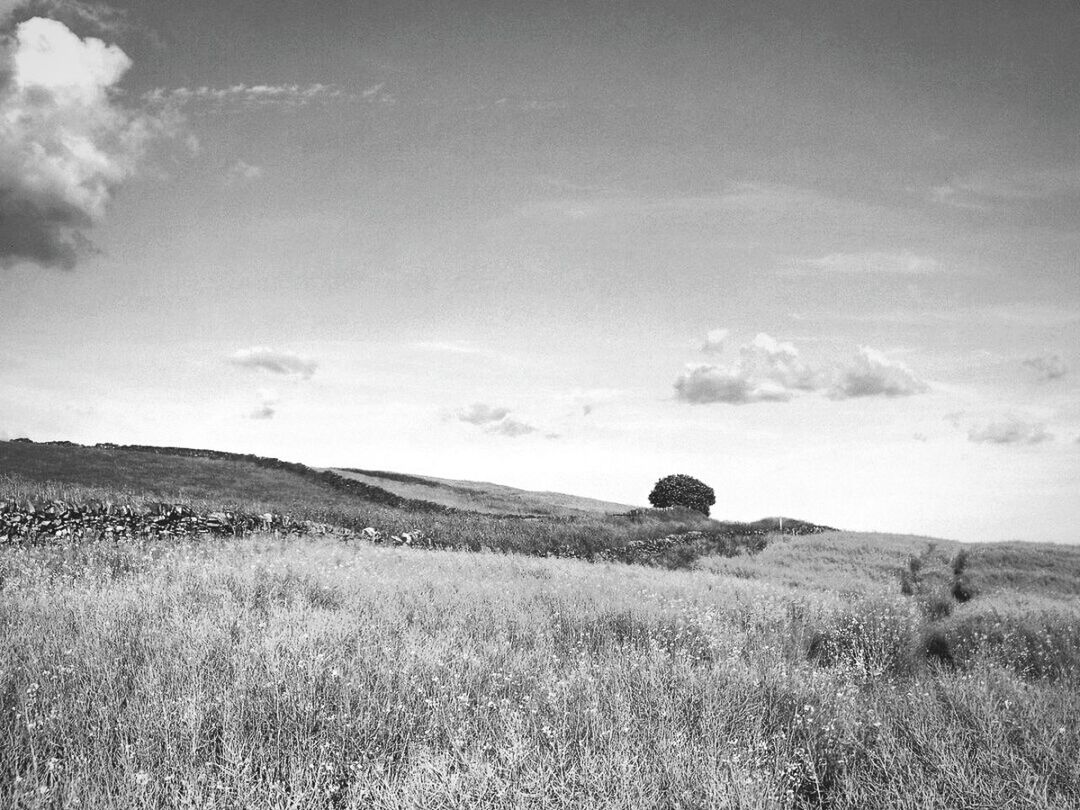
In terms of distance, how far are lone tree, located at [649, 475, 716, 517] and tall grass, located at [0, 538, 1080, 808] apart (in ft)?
138

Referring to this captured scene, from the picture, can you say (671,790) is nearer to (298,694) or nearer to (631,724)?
(631,724)

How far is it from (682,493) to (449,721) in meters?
46.2

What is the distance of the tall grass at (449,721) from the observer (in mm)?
3033

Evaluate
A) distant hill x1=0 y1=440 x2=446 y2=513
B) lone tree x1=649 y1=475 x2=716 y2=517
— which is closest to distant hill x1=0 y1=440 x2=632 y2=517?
distant hill x1=0 y1=440 x2=446 y2=513

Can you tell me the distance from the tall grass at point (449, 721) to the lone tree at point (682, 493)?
42125 millimetres

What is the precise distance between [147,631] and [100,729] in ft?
5.84

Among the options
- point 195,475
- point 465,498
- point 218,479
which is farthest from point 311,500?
point 465,498

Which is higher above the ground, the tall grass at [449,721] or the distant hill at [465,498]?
the tall grass at [449,721]

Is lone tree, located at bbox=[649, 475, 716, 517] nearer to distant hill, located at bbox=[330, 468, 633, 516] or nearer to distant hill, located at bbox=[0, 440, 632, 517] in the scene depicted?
distant hill, located at bbox=[330, 468, 633, 516]

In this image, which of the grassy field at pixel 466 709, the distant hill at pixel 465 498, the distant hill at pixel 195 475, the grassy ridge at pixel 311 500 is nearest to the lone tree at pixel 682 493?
the distant hill at pixel 465 498

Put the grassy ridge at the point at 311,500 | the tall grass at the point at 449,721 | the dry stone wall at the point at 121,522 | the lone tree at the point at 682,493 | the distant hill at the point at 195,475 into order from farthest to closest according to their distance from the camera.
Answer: the lone tree at the point at 682,493
the distant hill at the point at 195,475
the grassy ridge at the point at 311,500
the dry stone wall at the point at 121,522
the tall grass at the point at 449,721

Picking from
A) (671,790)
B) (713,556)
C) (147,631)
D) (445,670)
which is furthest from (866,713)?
(713,556)

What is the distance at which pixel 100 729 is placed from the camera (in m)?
3.53

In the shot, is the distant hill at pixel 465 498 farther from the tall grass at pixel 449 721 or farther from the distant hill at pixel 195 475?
the tall grass at pixel 449 721
